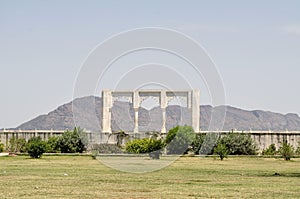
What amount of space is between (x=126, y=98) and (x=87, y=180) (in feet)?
193

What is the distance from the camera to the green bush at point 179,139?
6172 cm

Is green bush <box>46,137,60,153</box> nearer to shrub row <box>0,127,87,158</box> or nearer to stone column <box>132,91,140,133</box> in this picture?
shrub row <box>0,127,87,158</box>

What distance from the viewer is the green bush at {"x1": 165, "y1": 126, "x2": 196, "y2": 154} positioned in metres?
61.7

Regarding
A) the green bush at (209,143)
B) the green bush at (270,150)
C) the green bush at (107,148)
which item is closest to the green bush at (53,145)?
the green bush at (107,148)

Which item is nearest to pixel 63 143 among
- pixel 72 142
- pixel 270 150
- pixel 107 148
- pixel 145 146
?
pixel 72 142

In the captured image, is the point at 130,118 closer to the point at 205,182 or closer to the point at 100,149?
the point at 100,149

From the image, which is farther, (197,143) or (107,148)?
(197,143)

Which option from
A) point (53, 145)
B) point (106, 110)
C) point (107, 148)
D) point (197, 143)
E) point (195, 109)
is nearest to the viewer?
point (107, 148)

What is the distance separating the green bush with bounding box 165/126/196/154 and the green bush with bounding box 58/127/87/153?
9310 millimetres

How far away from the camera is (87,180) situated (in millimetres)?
29000

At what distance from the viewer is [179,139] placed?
211 ft

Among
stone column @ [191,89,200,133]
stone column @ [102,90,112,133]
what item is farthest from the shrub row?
stone column @ [191,89,200,133]

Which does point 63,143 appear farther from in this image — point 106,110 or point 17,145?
point 106,110

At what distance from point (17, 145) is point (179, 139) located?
1516cm
